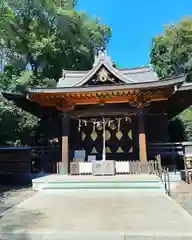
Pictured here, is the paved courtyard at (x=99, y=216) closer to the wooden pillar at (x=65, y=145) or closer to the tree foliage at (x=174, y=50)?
the wooden pillar at (x=65, y=145)

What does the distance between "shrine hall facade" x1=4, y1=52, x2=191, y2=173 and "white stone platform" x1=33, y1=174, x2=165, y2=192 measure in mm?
1719

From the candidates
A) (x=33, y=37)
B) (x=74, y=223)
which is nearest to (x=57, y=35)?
(x=33, y=37)

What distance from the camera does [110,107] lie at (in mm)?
12617

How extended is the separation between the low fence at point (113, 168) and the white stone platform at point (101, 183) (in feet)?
3.06

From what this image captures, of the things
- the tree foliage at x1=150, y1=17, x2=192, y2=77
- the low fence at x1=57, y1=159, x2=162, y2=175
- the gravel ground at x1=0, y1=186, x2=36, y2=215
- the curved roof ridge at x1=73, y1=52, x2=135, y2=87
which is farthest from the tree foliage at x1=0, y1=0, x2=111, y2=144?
the gravel ground at x1=0, y1=186, x2=36, y2=215

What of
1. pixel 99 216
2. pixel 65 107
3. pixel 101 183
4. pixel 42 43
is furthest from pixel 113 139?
pixel 42 43

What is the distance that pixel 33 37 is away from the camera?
23.4 m

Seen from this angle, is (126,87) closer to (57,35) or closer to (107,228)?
(107,228)

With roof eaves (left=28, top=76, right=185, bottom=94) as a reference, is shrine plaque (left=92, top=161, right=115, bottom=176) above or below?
below

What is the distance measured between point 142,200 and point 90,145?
21.2 feet

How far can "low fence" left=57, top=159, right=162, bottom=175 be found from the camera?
420 inches

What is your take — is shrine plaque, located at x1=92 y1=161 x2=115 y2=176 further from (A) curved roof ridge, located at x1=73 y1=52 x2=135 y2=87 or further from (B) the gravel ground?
(A) curved roof ridge, located at x1=73 y1=52 x2=135 y2=87

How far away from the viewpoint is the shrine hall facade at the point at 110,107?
36.1 ft

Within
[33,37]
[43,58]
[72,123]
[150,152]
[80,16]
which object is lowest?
[150,152]
